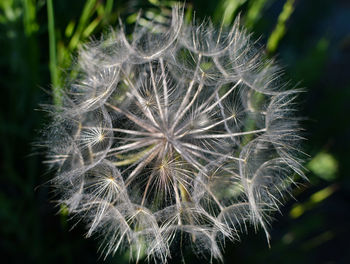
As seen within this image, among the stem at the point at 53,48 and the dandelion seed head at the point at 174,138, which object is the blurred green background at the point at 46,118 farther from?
the dandelion seed head at the point at 174,138

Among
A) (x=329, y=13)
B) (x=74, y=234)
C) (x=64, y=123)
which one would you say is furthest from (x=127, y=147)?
(x=329, y=13)

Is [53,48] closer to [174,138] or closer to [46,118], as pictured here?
[46,118]

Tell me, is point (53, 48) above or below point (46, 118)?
above

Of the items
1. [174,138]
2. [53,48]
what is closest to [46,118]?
[53,48]

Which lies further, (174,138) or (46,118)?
(46,118)

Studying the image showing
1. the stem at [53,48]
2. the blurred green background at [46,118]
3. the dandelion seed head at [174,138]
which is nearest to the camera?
the dandelion seed head at [174,138]

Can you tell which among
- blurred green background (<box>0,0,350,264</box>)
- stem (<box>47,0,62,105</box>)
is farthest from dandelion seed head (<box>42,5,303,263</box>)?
blurred green background (<box>0,0,350,264</box>)

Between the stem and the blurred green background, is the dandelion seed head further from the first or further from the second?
the blurred green background

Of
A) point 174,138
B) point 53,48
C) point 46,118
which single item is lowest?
point 174,138

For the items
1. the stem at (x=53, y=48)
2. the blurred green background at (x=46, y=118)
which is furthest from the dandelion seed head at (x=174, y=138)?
the blurred green background at (x=46, y=118)
